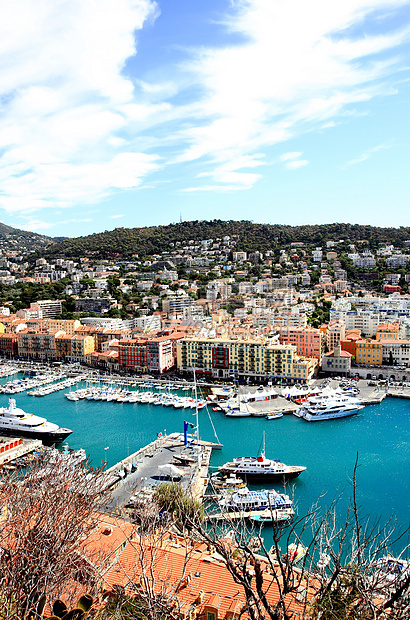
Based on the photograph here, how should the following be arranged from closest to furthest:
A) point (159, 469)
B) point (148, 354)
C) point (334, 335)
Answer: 1. point (159, 469)
2. point (148, 354)
3. point (334, 335)

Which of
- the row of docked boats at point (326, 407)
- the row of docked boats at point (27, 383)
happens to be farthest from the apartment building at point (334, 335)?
the row of docked boats at point (27, 383)

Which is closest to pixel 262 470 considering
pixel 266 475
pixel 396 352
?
pixel 266 475

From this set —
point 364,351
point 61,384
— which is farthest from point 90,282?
point 364,351

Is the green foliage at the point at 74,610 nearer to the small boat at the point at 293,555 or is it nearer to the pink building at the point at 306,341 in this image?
the small boat at the point at 293,555

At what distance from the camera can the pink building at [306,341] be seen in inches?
834

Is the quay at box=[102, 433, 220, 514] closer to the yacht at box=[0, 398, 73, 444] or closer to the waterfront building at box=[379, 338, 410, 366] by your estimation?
the yacht at box=[0, 398, 73, 444]

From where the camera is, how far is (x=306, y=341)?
21.4 metres

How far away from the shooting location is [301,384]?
18.7 m

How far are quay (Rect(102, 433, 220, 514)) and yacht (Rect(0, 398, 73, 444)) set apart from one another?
8.79ft

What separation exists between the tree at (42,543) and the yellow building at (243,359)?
1407 cm

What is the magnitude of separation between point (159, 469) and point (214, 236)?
52.7m

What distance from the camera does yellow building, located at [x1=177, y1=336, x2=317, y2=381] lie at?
18.9m

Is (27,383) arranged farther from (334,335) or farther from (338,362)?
(334,335)

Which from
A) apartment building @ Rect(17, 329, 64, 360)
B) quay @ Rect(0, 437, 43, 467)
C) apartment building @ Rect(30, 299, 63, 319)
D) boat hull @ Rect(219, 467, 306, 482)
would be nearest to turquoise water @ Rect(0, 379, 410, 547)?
boat hull @ Rect(219, 467, 306, 482)
